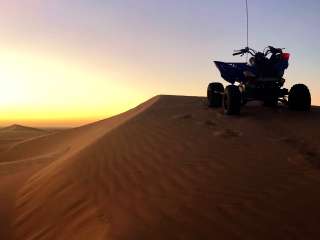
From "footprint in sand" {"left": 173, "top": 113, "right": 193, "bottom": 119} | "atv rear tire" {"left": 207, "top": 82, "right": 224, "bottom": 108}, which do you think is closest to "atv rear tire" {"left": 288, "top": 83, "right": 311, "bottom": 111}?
"atv rear tire" {"left": 207, "top": 82, "right": 224, "bottom": 108}

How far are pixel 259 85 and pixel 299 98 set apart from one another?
122 cm

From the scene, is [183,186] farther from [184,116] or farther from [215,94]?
[215,94]

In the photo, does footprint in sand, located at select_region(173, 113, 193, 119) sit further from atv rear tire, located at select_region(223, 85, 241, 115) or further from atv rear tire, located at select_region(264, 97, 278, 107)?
atv rear tire, located at select_region(264, 97, 278, 107)

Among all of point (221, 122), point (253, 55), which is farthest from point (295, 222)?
point (253, 55)

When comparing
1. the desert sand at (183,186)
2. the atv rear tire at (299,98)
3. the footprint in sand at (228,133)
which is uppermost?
the atv rear tire at (299,98)

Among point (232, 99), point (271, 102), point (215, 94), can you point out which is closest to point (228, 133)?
point (232, 99)

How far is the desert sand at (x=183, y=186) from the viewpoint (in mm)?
6320

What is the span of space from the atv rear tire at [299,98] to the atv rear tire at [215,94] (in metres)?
2.38

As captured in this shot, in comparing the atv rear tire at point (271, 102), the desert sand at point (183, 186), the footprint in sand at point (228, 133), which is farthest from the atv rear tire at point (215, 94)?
the footprint in sand at point (228, 133)

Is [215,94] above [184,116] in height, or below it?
above

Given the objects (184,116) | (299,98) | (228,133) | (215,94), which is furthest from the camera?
(215,94)

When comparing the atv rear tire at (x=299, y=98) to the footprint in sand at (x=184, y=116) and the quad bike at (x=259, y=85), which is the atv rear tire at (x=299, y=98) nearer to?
the quad bike at (x=259, y=85)

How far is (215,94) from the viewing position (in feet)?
52.5

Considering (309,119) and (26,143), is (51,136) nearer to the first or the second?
(26,143)
